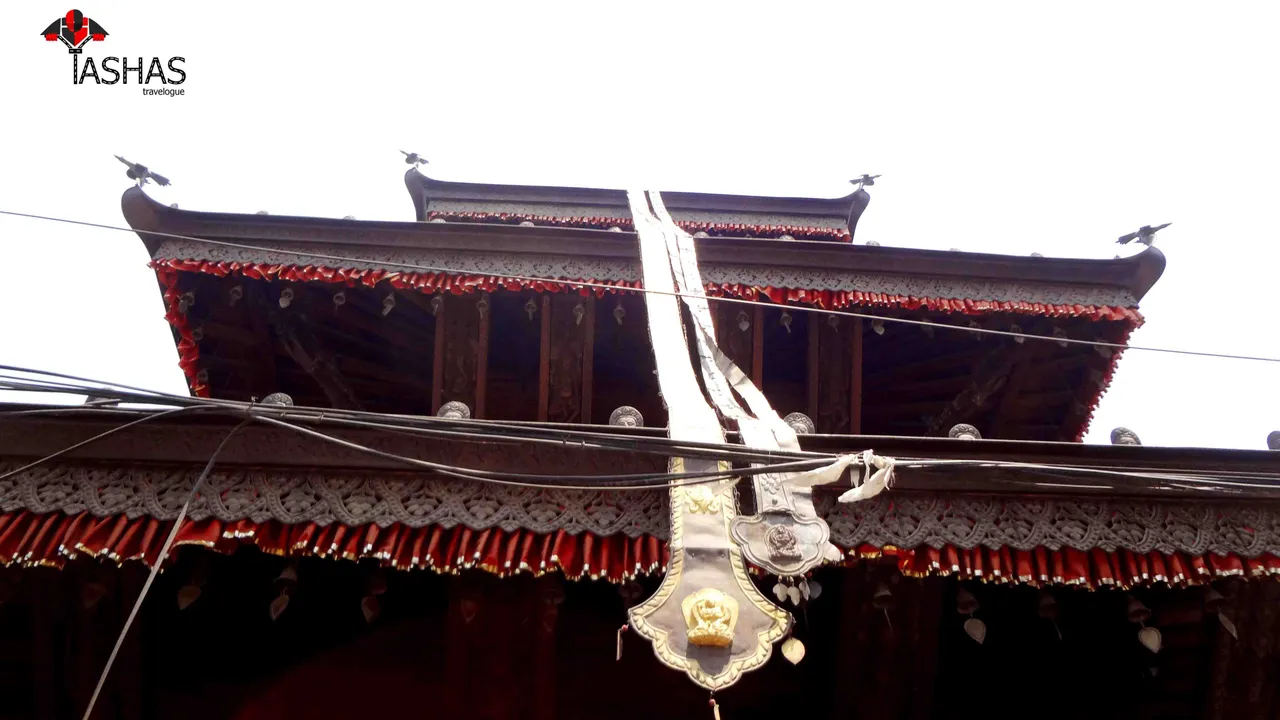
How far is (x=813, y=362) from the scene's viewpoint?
718 centimetres

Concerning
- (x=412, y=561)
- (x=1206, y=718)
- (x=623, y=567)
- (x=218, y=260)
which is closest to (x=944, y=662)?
(x=1206, y=718)

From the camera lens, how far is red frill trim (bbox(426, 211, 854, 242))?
10.3m

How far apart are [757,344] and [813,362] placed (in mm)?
544

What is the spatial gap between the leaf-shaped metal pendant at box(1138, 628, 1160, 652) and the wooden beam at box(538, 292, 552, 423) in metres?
4.49

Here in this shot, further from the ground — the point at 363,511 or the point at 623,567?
the point at 363,511

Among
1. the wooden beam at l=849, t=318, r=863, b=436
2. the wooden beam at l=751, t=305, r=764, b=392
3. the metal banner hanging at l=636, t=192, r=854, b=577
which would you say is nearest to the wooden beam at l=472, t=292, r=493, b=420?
the wooden beam at l=751, t=305, r=764, b=392

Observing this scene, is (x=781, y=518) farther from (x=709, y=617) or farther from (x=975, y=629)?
(x=975, y=629)

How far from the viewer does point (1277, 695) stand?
4387 mm

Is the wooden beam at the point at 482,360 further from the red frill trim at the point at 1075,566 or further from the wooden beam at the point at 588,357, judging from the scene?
the red frill trim at the point at 1075,566

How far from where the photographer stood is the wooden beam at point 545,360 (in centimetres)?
681

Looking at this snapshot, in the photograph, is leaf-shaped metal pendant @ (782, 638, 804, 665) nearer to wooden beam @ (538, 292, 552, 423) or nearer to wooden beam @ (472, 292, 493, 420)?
wooden beam @ (538, 292, 552, 423)

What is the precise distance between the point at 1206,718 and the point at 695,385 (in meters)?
3.39

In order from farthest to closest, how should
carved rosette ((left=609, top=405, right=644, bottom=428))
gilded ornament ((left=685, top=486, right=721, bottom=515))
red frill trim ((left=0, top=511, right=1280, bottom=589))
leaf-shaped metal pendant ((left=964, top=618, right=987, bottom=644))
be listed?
1. carved rosette ((left=609, top=405, right=644, bottom=428))
2. leaf-shaped metal pendant ((left=964, top=618, right=987, bottom=644))
3. red frill trim ((left=0, top=511, right=1280, bottom=589))
4. gilded ornament ((left=685, top=486, right=721, bottom=515))

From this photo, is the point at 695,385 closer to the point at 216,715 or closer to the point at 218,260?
the point at 216,715
